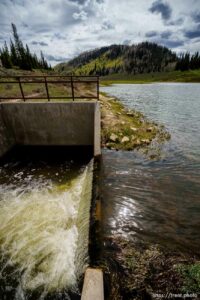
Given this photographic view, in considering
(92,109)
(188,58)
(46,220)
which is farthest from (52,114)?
(188,58)

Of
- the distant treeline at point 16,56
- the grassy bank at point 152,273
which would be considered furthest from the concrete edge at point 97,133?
the distant treeline at point 16,56

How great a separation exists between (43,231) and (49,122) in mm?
6945

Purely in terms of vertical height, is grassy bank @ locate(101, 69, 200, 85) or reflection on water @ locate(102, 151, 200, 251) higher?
reflection on water @ locate(102, 151, 200, 251)

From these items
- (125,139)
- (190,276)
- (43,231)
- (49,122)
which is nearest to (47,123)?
(49,122)

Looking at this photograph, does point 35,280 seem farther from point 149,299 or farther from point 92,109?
point 92,109

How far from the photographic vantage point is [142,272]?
12.9ft

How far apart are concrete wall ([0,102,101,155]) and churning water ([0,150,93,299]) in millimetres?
3107

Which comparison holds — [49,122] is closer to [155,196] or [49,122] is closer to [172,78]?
[155,196]

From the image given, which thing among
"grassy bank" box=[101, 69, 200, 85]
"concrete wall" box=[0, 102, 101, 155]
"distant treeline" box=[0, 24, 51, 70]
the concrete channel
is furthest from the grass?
"grassy bank" box=[101, 69, 200, 85]

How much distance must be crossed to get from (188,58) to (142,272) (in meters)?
155

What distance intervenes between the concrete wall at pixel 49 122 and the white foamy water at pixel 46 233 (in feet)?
14.0

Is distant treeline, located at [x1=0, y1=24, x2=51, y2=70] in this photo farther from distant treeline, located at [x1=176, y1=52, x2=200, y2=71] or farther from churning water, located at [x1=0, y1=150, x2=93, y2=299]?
distant treeline, located at [x1=176, y1=52, x2=200, y2=71]

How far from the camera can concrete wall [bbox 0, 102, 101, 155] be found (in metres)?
10.3

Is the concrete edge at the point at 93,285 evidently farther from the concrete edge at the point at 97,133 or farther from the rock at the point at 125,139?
the rock at the point at 125,139
